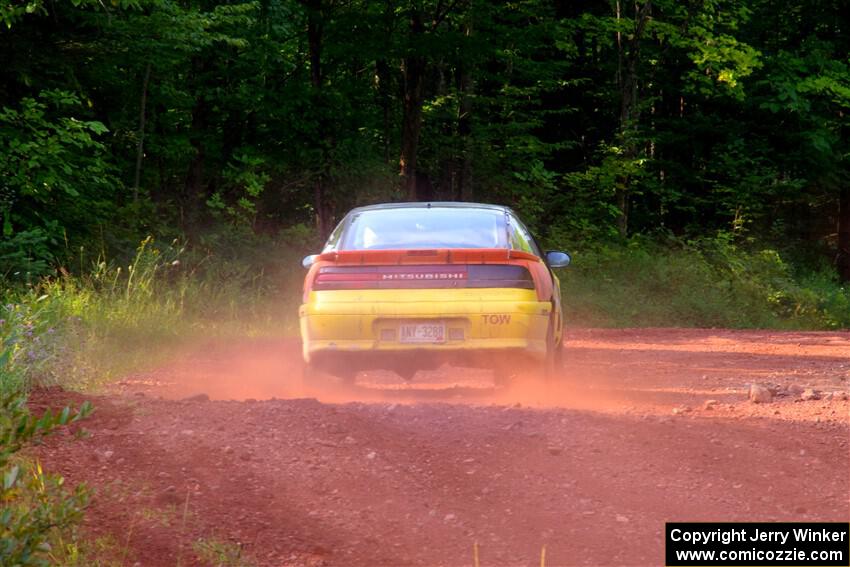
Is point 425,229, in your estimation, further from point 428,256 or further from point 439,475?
point 439,475

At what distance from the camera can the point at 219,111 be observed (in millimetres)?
25828

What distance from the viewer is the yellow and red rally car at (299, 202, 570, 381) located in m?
9.21

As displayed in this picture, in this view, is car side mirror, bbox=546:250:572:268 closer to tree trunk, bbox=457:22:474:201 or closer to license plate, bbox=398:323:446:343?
license plate, bbox=398:323:446:343

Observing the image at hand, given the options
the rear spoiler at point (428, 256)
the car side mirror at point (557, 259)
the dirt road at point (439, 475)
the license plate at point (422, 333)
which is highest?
the rear spoiler at point (428, 256)

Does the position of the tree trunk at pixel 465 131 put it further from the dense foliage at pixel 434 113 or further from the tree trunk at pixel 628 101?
the tree trunk at pixel 628 101

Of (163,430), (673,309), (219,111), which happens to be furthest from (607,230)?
(163,430)

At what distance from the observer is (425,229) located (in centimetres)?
1010

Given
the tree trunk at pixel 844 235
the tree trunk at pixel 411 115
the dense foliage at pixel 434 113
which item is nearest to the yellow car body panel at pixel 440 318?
the dense foliage at pixel 434 113

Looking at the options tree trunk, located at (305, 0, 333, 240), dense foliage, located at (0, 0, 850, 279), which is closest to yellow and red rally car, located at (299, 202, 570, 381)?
dense foliage, located at (0, 0, 850, 279)

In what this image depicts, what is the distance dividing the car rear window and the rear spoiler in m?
0.42

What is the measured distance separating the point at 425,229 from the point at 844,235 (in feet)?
83.0

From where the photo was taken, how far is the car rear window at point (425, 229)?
9.89 meters

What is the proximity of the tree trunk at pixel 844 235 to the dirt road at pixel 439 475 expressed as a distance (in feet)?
79.0

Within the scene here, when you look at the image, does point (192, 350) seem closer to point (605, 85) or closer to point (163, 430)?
point (163, 430)
